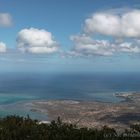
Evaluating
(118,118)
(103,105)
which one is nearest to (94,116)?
(118,118)

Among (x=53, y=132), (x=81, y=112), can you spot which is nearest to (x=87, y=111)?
(x=81, y=112)

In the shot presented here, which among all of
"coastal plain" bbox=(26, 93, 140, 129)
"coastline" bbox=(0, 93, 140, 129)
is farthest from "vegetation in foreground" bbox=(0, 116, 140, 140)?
"coastal plain" bbox=(26, 93, 140, 129)

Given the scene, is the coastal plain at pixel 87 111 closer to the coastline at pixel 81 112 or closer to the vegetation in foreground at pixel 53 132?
the coastline at pixel 81 112

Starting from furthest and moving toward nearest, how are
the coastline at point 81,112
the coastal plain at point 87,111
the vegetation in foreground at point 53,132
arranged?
1. the coastal plain at point 87,111
2. the coastline at point 81,112
3. the vegetation in foreground at point 53,132

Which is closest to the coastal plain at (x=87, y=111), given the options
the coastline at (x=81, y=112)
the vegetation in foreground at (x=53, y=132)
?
the coastline at (x=81, y=112)

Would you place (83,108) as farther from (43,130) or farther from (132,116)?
(43,130)

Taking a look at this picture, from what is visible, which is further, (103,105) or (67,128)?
(103,105)

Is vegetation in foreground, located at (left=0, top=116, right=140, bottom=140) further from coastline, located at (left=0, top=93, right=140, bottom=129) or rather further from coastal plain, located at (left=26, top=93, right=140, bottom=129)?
coastal plain, located at (left=26, top=93, right=140, bottom=129)

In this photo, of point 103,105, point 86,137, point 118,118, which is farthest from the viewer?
point 103,105
